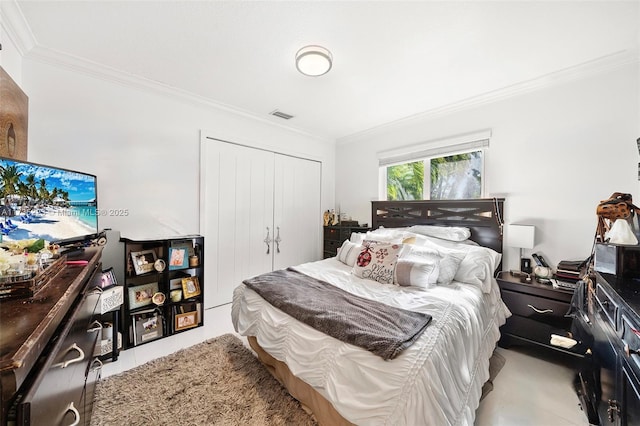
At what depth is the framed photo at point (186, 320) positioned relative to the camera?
8.45 feet

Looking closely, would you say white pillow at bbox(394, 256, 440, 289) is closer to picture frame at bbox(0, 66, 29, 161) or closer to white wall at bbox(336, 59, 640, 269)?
white wall at bbox(336, 59, 640, 269)

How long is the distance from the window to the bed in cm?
29

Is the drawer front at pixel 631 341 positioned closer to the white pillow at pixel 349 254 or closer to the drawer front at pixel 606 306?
the drawer front at pixel 606 306

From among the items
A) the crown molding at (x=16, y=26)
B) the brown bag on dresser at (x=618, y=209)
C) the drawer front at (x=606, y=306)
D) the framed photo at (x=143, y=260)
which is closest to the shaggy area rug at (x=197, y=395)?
the framed photo at (x=143, y=260)

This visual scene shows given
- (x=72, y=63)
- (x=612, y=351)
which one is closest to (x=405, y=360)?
(x=612, y=351)

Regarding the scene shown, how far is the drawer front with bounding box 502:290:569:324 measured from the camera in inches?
80.5

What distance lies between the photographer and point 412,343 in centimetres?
121

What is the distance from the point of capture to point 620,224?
1.43m

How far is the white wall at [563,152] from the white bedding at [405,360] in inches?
43.2

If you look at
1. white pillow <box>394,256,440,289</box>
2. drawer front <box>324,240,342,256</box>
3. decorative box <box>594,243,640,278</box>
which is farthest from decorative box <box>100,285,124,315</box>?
decorative box <box>594,243,640,278</box>

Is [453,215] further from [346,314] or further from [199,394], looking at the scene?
[199,394]

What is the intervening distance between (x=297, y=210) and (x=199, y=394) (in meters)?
2.70

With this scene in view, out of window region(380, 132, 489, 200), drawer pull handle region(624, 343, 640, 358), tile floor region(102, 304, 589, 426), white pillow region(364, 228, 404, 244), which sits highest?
window region(380, 132, 489, 200)

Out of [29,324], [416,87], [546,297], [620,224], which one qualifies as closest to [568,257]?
[546,297]
